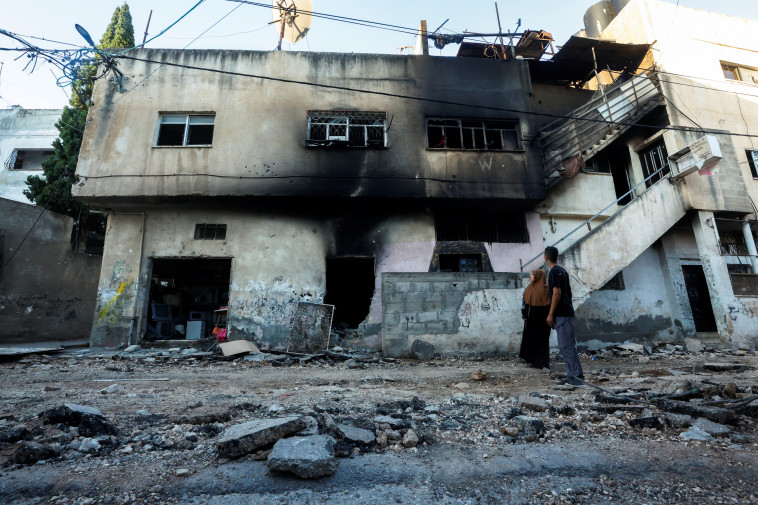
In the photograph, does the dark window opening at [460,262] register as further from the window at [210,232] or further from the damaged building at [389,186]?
the window at [210,232]

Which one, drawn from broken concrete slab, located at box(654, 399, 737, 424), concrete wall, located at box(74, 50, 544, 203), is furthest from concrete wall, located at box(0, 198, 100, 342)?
broken concrete slab, located at box(654, 399, 737, 424)

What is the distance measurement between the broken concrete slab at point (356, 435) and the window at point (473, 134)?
9.36m

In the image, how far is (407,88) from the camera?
426 inches

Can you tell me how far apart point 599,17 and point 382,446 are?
19774 mm

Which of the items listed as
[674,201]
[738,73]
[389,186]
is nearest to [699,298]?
[674,201]

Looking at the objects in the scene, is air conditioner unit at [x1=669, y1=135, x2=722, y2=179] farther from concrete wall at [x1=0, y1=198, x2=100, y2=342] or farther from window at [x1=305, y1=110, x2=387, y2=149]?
concrete wall at [x1=0, y1=198, x2=100, y2=342]

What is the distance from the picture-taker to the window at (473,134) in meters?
10.9

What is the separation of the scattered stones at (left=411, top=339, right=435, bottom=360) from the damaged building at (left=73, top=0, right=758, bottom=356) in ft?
5.82

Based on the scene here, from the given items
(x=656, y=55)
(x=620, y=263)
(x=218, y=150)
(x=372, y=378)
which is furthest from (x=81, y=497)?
(x=656, y=55)

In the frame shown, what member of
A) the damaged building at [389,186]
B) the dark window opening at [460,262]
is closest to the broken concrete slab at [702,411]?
the damaged building at [389,186]

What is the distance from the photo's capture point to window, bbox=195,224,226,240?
10.4 meters

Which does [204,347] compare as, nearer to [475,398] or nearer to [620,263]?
[475,398]

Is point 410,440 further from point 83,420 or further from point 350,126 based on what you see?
point 350,126

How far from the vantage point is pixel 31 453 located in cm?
216
